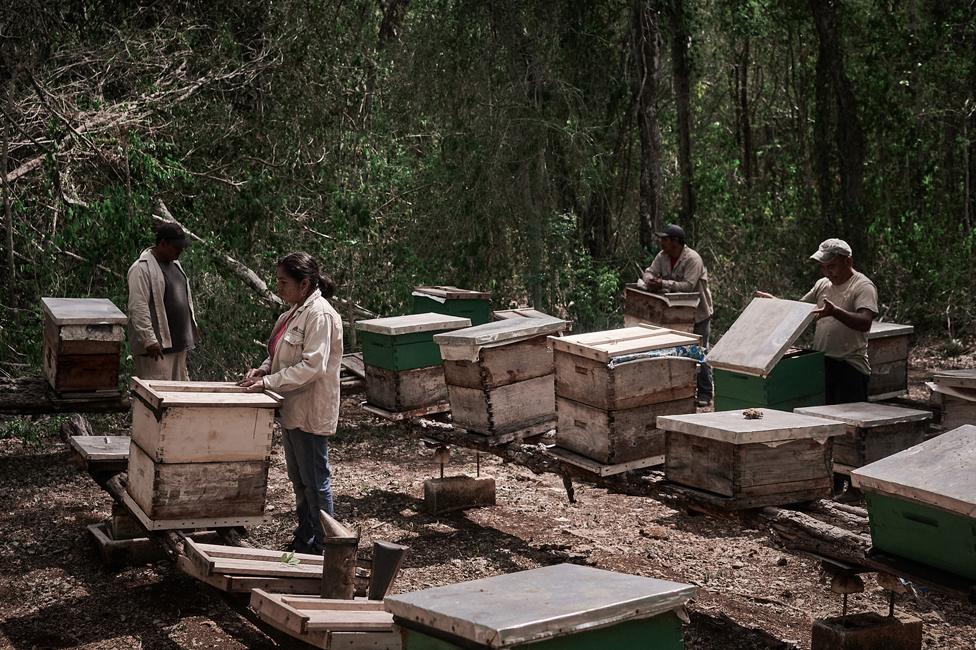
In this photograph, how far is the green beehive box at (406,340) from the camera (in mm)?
8648

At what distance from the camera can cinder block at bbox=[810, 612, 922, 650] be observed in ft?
17.3

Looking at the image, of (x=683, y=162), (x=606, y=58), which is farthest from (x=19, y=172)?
(x=683, y=162)

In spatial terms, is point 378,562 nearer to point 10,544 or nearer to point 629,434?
point 629,434

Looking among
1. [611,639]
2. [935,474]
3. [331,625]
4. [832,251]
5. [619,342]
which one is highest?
[832,251]

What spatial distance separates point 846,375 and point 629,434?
6.68 ft

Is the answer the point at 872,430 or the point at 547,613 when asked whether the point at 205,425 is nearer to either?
the point at 547,613

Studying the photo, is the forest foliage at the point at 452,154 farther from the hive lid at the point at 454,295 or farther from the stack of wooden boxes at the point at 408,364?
the stack of wooden boxes at the point at 408,364

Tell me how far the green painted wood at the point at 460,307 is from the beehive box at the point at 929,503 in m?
5.86

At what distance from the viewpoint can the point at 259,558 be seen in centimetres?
591

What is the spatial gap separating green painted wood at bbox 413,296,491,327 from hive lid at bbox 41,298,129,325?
3065 mm

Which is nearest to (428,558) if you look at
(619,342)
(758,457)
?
(619,342)

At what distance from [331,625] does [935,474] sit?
2.74m

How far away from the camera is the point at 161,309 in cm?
827

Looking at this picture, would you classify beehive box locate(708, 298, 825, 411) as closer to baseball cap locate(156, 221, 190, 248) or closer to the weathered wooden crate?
the weathered wooden crate
